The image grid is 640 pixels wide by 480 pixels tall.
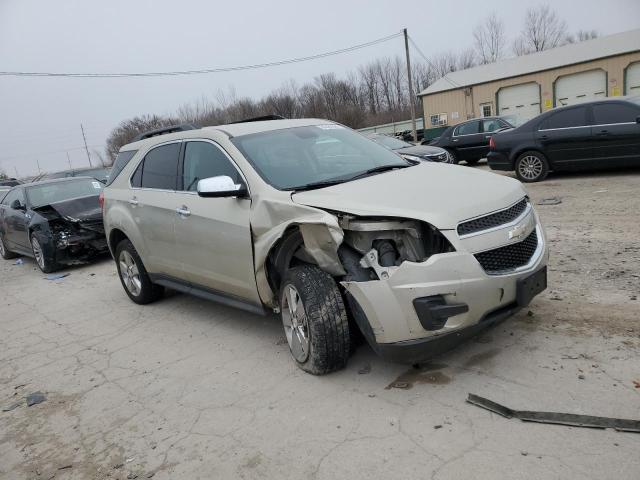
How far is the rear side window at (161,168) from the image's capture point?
4.93m

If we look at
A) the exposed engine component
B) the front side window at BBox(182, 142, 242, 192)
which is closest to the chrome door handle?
the front side window at BBox(182, 142, 242, 192)

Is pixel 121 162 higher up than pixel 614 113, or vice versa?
pixel 121 162

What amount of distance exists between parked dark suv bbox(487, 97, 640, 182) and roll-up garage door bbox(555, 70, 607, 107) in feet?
81.6

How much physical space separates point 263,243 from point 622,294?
2999mm

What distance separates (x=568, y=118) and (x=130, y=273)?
8.58m

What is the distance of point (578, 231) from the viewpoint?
6344 millimetres

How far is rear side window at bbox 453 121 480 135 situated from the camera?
1505cm

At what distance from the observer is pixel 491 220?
325cm

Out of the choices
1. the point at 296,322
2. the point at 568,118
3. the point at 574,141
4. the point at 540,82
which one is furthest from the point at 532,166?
the point at 540,82

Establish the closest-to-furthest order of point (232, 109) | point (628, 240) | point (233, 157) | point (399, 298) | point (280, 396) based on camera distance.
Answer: point (399, 298) < point (280, 396) < point (233, 157) < point (628, 240) < point (232, 109)

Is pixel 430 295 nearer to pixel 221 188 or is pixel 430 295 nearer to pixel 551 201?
pixel 221 188

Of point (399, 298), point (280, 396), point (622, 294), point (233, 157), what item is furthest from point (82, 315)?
point (622, 294)

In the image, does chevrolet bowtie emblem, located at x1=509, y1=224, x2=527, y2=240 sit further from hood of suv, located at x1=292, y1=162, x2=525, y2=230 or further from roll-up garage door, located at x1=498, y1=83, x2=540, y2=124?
roll-up garage door, located at x1=498, y1=83, x2=540, y2=124

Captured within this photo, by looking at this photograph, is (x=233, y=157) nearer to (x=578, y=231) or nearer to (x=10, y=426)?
(x=10, y=426)
